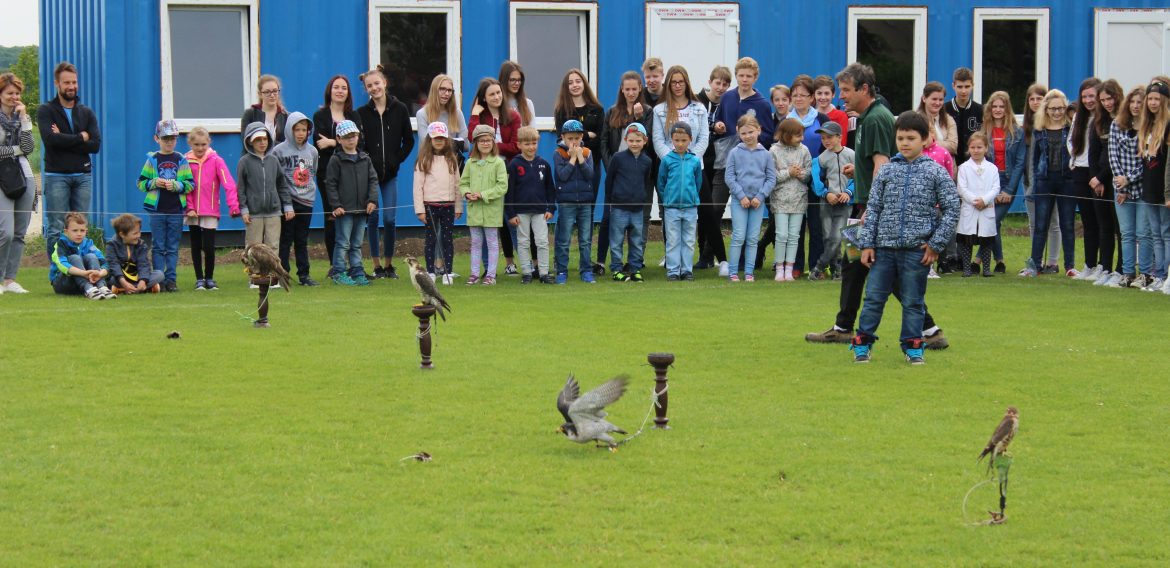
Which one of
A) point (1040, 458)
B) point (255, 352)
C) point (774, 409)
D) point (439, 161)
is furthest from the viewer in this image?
point (439, 161)

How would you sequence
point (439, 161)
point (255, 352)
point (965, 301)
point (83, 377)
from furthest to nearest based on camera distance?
1. point (439, 161)
2. point (965, 301)
3. point (255, 352)
4. point (83, 377)

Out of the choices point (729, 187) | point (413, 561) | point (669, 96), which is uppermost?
point (669, 96)

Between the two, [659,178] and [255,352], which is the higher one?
[659,178]

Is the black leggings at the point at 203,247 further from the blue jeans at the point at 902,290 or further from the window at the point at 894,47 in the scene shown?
the window at the point at 894,47

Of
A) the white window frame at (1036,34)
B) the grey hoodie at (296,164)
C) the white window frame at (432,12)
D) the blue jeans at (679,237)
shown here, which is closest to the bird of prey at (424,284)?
the grey hoodie at (296,164)

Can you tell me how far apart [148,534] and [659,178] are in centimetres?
1081

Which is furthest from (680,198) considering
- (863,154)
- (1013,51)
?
(1013,51)

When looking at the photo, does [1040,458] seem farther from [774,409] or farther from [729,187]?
[729,187]

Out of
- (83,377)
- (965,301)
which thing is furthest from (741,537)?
(965,301)

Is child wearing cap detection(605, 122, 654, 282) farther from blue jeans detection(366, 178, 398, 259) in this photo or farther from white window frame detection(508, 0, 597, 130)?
white window frame detection(508, 0, 597, 130)

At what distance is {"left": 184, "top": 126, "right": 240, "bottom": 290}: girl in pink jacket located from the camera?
15.9m

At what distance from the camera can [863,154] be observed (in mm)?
11820

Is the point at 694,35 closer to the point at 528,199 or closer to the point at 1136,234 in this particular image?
the point at 528,199

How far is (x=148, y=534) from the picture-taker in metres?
6.62
